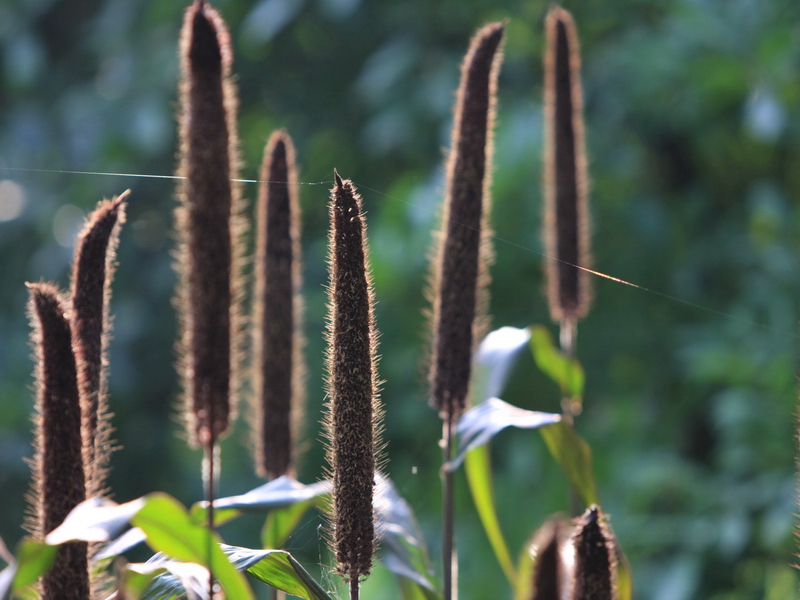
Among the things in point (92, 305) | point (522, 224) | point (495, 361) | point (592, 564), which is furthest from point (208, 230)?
point (522, 224)

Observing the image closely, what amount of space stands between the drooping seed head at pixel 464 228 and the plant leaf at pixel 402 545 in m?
0.07

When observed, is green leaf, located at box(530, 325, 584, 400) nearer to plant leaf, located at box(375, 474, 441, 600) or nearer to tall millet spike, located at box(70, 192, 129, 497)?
plant leaf, located at box(375, 474, 441, 600)

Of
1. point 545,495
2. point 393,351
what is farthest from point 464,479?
point 393,351

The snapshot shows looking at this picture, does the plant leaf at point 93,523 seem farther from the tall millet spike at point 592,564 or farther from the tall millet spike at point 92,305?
Answer: the tall millet spike at point 592,564

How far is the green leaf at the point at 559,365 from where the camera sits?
56 cm

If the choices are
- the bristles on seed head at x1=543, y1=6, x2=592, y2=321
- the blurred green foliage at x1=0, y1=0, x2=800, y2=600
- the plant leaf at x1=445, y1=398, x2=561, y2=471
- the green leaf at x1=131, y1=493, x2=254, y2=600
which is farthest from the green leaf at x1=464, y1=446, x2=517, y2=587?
the blurred green foliage at x1=0, y1=0, x2=800, y2=600

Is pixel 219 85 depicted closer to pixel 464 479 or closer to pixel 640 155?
pixel 464 479

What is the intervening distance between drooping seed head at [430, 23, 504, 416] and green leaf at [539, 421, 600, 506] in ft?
0.18

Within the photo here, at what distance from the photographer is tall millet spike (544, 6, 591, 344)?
1.85ft

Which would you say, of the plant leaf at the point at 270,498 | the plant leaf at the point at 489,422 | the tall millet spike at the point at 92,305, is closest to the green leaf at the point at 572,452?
the plant leaf at the point at 489,422

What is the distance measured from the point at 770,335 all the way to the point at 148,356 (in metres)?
1.15

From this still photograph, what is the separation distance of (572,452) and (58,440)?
272 millimetres

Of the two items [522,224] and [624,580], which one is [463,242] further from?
[522,224]

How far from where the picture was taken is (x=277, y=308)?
436 millimetres
